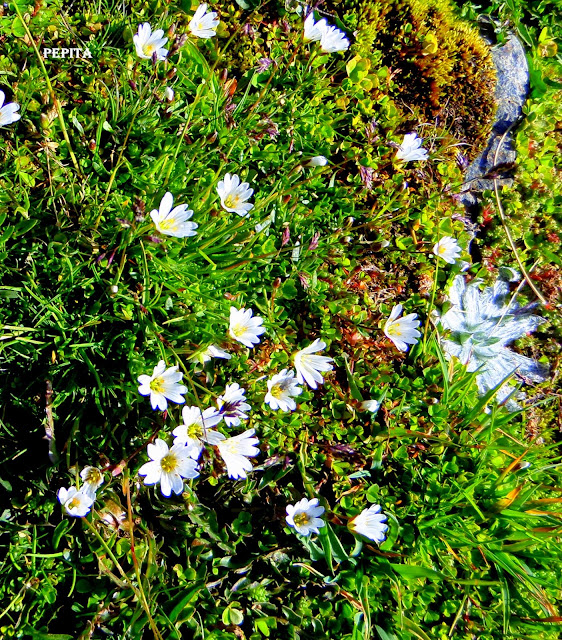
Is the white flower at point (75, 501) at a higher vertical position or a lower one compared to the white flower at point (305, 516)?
lower

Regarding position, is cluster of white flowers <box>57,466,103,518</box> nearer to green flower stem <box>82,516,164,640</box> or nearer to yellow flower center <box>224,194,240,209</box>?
green flower stem <box>82,516,164,640</box>

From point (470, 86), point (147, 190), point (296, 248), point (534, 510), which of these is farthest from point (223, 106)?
point (534, 510)

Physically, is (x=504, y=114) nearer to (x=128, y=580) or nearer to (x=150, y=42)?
(x=150, y=42)

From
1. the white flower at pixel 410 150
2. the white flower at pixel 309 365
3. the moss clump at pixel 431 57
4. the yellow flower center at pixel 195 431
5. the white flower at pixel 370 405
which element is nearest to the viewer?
the yellow flower center at pixel 195 431

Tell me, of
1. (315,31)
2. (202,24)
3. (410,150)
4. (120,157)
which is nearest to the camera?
(120,157)

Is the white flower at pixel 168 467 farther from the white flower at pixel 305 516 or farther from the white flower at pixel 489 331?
the white flower at pixel 489 331

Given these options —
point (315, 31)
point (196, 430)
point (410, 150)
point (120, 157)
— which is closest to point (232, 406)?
point (196, 430)

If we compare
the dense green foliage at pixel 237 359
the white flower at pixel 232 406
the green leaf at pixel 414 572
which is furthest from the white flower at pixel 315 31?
the green leaf at pixel 414 572
